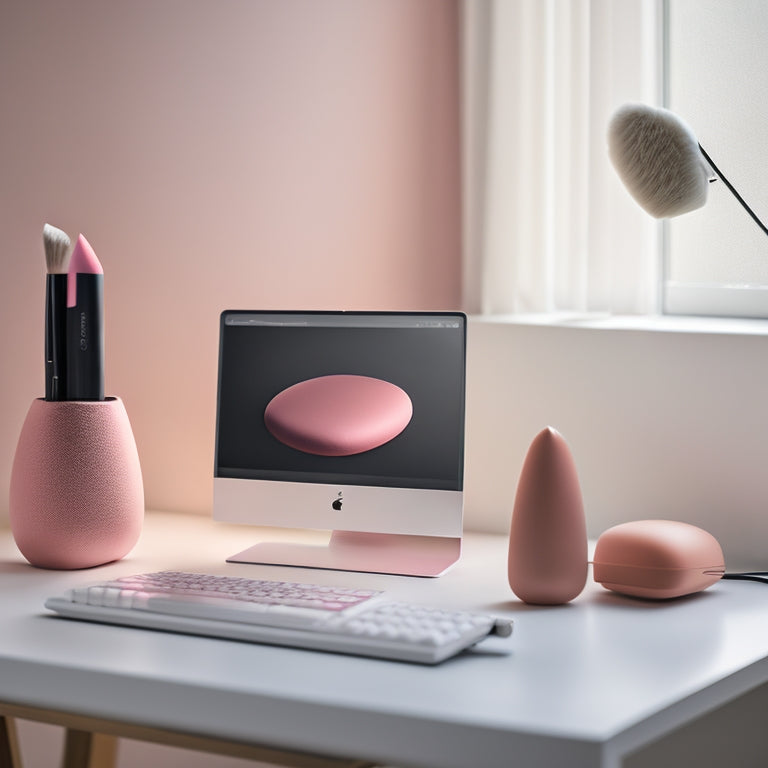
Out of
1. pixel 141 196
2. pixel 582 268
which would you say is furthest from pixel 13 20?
pixel 582 268

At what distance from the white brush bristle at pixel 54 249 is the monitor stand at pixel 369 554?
41 cm

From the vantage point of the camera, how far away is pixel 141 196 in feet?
5.03

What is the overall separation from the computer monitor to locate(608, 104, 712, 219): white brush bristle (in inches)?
10.5

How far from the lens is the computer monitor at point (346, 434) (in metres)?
1.23

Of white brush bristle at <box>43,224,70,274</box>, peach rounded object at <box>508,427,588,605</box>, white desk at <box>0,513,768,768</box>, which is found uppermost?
white brush bristle at <box>43,224,70,274</box>

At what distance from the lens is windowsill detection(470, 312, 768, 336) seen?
1.32 meters

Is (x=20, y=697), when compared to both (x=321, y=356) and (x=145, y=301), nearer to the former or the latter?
(x=321, y=356)

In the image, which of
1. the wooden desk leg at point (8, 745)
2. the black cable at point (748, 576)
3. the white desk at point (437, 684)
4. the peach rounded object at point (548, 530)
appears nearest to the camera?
the white desk at point (437, 684)

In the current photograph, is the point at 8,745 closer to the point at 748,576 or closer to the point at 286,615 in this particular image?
the point at 286,615

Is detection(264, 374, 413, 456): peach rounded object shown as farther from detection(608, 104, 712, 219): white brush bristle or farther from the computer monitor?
detection(608, 104, 712, 219): white brush bristle

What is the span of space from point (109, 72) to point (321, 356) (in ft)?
1.86

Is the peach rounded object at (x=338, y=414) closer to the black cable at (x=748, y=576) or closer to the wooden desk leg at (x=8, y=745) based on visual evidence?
the black cable at (x=748, y=576)

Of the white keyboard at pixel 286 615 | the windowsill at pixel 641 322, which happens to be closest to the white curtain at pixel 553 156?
the windowsill at pixel 641 322

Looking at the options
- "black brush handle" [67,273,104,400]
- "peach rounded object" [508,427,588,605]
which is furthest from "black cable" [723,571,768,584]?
"black brush handle" [67,273,104,400]
